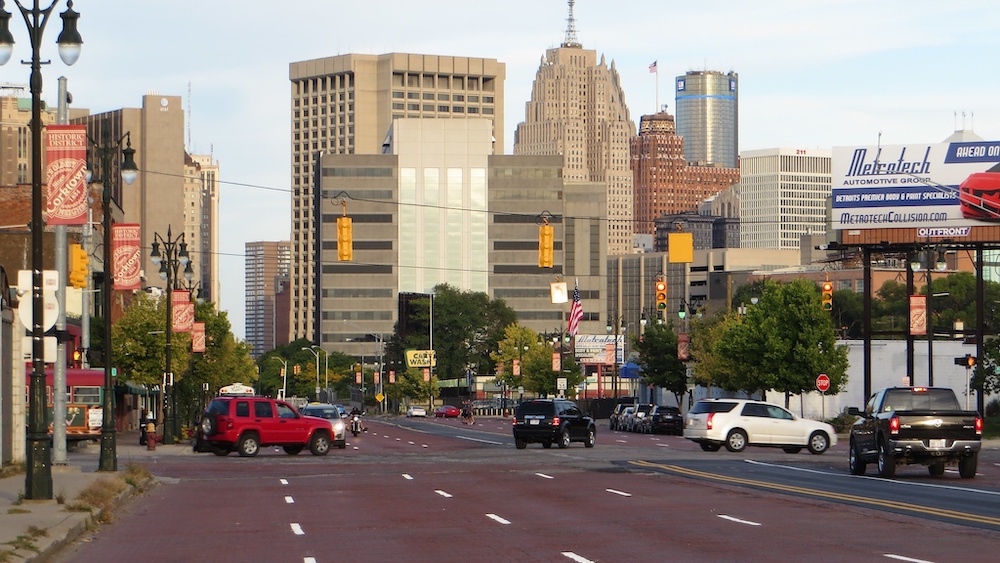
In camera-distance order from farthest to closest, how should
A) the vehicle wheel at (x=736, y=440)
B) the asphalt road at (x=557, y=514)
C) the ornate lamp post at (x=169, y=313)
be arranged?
1. the ornate lamp post at (x=169, y=313)
2. the vehicle wheel at (x=736, y=440)
3. the asphalt road at (x=557, y=514)

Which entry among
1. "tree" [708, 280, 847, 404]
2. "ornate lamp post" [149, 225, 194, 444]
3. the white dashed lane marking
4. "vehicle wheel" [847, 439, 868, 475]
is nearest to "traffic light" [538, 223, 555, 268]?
"vehicle wheel" [847, 439, 868, 475]

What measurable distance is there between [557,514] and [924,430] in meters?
11.7

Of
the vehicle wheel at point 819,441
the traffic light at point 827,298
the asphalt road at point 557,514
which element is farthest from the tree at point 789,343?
the asphalt road at point 557,514

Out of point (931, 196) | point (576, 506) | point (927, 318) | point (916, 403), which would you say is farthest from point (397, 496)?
point (931, 196)

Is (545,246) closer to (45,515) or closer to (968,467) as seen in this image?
(968,467)

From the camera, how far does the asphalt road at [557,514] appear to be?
1758 cm

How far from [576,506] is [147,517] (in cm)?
689

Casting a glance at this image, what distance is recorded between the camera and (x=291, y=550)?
18109 millimetres

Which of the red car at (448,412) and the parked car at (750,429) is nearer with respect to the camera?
→ the parked car at (750,429)

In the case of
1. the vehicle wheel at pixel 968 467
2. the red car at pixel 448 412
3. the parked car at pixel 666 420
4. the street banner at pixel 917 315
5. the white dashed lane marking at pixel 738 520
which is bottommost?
the red car at pixel 448 412

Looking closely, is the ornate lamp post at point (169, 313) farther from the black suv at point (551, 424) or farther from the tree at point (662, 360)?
the tree at point (662, 360)

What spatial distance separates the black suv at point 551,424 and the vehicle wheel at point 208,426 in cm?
1058

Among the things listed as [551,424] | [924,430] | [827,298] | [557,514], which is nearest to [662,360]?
[827,298]

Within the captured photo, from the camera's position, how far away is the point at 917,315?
66.1 metres
